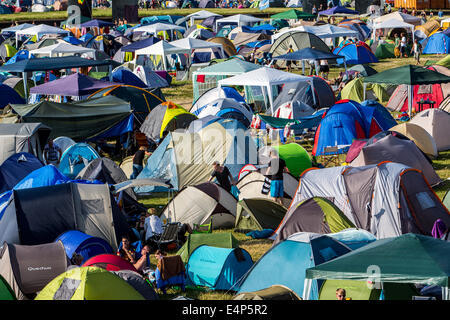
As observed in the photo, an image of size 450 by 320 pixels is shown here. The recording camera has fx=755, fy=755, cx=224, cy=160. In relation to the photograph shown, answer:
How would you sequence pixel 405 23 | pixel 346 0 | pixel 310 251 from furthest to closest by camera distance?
pixel 346 0 < pixel 405 23 < pixel 310 251

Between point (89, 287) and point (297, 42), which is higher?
point (89, 287)

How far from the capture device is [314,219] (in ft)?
43.3

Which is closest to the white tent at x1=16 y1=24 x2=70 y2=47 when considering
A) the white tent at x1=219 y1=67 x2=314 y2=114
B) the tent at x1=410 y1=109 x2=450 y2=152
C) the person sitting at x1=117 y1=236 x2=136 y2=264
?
the white tent at x1=219 y1=67 x2=314 y2=114

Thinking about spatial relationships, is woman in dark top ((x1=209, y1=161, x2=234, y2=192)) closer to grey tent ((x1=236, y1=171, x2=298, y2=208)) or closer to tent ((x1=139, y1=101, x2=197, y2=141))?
grey tent ((x1=236, y1=171, x2=298, y2=208))

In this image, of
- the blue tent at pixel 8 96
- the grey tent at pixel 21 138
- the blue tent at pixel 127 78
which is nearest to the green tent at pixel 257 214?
the grey tent at pixel 21 138

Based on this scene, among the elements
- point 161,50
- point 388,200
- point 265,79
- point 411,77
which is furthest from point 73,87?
point 388,200

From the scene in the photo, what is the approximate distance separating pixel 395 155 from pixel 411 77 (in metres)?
6.72

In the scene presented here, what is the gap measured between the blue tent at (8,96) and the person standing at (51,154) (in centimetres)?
774

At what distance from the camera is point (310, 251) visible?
1084cm

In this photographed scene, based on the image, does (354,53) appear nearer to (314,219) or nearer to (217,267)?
(314,219)

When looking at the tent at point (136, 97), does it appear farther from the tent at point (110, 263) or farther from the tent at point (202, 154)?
the tent at point (110, 263)

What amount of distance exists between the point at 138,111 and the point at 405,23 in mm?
21909

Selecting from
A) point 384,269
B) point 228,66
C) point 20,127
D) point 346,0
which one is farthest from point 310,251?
point 346,0
